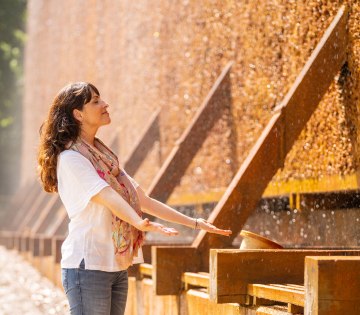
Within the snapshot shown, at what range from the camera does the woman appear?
3504mm

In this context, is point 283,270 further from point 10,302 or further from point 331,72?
point 10,302

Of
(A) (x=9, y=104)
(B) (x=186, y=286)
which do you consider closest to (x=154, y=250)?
(B) (x=186, y=286)

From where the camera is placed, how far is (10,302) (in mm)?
8844

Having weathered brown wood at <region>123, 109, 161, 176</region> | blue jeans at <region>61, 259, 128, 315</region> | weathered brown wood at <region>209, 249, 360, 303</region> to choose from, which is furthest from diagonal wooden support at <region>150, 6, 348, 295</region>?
weathered brown wood at <region>123, 109, 161, 176</region>

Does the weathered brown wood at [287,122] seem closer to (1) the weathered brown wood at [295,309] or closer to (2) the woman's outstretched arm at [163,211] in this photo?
(2) the woman's outstretched arm at [163,211]

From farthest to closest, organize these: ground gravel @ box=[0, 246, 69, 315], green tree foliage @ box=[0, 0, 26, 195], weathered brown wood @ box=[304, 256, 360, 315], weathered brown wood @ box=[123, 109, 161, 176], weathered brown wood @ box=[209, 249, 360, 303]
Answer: green tree foliage @ box=[0, 0, 26, 195], weathered brown wood @ box=[123, 109, 161, 176], ground gravel @ box=[0, 246, 69, 315], weathered brown wood @ box=[209, 249, 360, 303], weathered brown wood @ box=[304, 256, 360, 315]

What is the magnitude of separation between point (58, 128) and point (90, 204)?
1.06ft

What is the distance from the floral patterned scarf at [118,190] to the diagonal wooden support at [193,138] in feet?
14.0

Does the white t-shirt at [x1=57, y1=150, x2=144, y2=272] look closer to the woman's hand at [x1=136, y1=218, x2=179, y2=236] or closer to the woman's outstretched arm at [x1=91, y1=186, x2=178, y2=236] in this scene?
the woman's outstretched arm at [x1=91, y1=186, x2=178, y2=236]

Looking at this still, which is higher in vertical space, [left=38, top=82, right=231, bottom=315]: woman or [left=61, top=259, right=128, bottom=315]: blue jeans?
[left=38, top=82, right=231, bottom=315]: woman

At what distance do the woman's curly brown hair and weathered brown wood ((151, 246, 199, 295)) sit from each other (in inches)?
76.0

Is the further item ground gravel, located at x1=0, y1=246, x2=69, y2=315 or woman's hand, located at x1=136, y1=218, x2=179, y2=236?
ground gravel, located at x1=0, y1=246, x2=69, y2=315

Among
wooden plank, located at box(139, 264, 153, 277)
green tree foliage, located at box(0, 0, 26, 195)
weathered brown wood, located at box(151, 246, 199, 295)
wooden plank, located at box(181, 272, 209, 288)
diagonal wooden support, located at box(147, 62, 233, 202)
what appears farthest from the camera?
green tree foliage, located at box(0, 0, 26, 195)

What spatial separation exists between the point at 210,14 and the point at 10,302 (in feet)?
10.2
